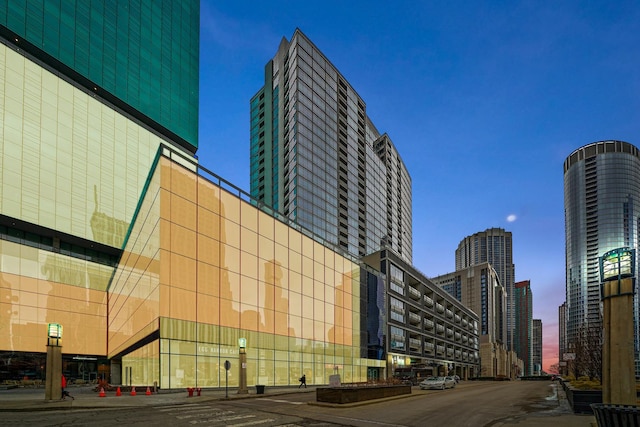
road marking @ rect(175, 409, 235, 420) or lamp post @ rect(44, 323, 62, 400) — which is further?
lamp post @ rect(44, 323, 62, 400)

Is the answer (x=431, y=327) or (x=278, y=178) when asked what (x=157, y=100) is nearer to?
(x=278, y=178)

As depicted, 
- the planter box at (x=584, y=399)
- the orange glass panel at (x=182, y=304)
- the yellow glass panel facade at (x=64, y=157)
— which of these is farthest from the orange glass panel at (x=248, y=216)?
the yellow glass panel facade at (x=64, y=157)

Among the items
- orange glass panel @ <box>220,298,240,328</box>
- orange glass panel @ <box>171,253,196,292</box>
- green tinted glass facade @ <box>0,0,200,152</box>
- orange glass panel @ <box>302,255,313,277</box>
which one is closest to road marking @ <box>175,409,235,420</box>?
orange glass panel @ <box>171,253,196,292</box>

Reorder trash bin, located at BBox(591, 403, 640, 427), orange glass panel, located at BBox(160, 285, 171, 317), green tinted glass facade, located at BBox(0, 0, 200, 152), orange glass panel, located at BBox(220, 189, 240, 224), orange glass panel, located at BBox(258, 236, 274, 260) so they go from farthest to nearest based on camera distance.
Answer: green tinted glass facade, located at BBox(0, 0, 200, 152)
orange glass panel, located at BBox(258, 236, 274, 260)
orange glass panel, located at BBox(220, 189, 240, 224)
orange glass panel, located at BBox(160, 285, 171, 317)
trash bin, located at BBox(591, 403, 640, 427)

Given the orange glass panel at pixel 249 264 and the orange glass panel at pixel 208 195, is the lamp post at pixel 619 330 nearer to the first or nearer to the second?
the orange glass panel at pixel 208 195

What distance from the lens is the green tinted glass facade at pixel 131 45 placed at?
6431 cm

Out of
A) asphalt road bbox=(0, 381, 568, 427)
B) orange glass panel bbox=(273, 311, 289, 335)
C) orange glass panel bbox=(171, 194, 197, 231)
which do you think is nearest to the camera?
asphalt road bbox=(0, 381, 568, 427)

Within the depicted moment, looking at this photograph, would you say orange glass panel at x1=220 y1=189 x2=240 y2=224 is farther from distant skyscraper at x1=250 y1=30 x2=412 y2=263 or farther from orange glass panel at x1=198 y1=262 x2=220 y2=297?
distant skyscraper at x1=250 y1=30 x2=412 y2=263

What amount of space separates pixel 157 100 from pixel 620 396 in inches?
3333

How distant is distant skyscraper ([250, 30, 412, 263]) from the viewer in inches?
4311

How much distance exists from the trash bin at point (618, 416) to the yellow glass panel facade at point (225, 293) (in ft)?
92.9

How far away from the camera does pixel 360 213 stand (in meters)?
130

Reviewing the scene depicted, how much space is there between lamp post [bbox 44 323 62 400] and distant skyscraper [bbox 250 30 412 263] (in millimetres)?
76983

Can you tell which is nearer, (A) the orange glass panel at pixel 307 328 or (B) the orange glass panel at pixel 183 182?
(B) the orange glass panel at pixel 183 182
